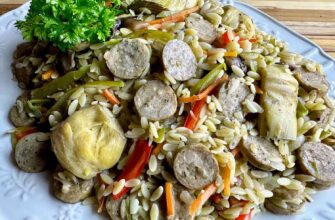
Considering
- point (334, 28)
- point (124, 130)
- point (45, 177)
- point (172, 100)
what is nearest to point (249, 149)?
point (172, 100)

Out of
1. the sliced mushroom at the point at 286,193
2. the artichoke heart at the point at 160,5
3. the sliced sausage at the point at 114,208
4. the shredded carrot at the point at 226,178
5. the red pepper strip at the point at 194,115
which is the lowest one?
the sliced mushroom at the point at 286,193

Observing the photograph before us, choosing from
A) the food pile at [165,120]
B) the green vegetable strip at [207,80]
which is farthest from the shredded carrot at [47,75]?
the green vegetable strip at [207,80]

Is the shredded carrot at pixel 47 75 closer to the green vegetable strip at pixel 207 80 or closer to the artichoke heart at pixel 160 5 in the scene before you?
Answer: the artichoke heart at pixel 160 5

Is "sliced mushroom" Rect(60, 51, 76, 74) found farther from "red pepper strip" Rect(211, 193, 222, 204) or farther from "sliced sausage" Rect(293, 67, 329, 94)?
"sliced sausage" Rect(293, 67, 329, 94)

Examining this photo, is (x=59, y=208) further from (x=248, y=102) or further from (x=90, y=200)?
(x=248, y=102)

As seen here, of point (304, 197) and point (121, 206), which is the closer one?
point (121, 206)

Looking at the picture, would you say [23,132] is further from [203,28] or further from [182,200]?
[203,28]
